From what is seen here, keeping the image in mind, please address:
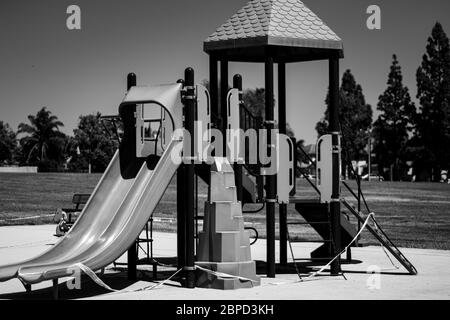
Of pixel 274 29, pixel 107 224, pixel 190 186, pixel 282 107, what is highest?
pixel 274 29

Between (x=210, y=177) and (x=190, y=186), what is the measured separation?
800 millimetres

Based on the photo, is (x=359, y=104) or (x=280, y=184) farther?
(x=359, y=104)

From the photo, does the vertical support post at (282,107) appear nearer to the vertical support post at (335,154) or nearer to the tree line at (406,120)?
the vertical support post at (335,154)

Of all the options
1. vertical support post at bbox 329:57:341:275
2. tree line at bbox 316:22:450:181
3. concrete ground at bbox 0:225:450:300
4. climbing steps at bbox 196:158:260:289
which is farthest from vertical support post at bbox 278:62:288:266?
tree line at bbox 316:22:450:181

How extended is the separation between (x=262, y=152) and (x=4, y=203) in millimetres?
26761

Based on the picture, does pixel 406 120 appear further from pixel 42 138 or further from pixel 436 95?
pixel 42 138

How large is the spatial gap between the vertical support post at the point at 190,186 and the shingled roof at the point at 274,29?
1894 millimetres

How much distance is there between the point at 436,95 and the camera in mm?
87062

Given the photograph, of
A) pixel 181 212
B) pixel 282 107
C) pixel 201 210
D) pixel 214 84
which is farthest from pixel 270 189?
pixel 201 210

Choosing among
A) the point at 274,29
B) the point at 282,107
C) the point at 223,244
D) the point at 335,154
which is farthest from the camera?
the point at 282,107

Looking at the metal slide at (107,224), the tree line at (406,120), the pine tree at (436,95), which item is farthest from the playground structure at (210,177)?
the pine tree at (436,95)
